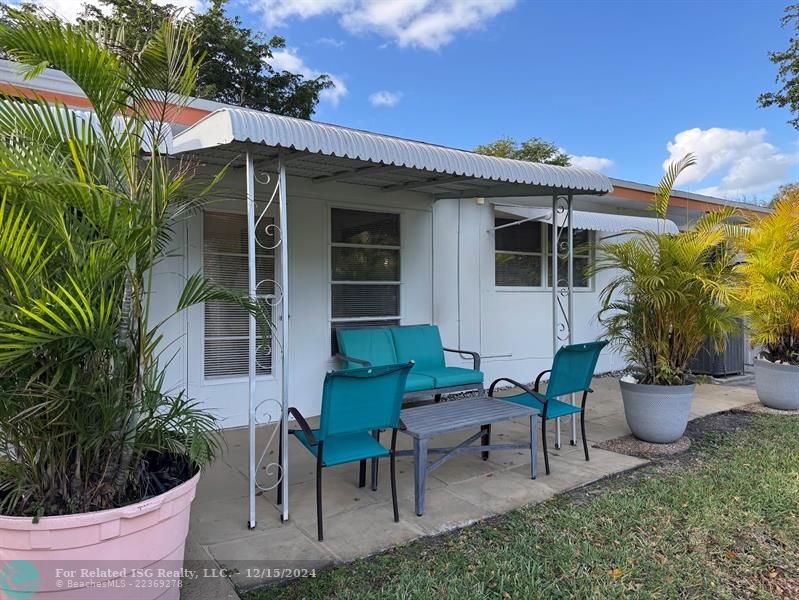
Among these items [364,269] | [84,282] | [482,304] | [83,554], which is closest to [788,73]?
[482,304]

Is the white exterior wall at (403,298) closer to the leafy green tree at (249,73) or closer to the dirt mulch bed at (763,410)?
the dirt mulch bed at (763,410)

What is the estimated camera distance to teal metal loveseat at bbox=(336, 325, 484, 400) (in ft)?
17.5

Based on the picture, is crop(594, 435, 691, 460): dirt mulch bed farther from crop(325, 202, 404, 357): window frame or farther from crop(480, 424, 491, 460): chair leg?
crop(325, 202, 404, 357): window frame

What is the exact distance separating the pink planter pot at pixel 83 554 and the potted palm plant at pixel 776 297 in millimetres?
6562

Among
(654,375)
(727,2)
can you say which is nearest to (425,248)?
(654,375)

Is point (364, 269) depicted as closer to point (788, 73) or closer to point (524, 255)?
point (524, 255)

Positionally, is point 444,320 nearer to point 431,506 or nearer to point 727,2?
point 431,506

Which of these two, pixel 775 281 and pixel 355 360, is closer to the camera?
pixel 355 360

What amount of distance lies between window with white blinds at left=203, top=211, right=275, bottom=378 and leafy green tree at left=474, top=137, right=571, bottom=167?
2170cm

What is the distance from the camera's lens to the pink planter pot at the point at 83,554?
182 centimetres

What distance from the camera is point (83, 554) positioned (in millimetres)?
1859

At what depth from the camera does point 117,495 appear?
84.4 inches

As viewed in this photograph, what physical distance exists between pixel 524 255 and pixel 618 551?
17.9ft

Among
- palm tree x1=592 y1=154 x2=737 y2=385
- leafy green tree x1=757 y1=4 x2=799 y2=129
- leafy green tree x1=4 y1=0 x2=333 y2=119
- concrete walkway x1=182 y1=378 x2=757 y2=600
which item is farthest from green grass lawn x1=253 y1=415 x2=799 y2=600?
leafy green tree x1=4 y1=0 x2=333 y2=119
